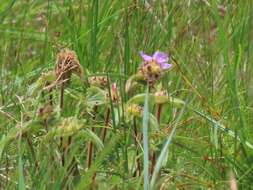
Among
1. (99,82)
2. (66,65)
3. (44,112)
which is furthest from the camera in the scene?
(99,82)

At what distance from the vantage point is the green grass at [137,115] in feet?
4.91

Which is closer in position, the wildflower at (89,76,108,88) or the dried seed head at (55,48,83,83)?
the dried seed head at (55,48,83,83)

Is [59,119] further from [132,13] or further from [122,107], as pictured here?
[132,13]

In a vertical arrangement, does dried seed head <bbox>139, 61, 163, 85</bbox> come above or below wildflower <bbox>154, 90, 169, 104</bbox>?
above

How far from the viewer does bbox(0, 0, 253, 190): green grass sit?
150cm

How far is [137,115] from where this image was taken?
1604mm

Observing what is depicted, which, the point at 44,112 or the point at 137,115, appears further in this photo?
the point at 137,115

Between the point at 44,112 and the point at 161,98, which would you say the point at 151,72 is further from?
the point at 44,112

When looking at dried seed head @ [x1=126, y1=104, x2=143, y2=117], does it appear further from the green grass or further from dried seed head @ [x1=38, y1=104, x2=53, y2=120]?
dried seed head @ [x1=38, y1=104, x2=53, y2=120]

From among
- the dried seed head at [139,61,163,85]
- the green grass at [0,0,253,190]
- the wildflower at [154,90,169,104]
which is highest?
the dried seed head at [139,61,163,85]

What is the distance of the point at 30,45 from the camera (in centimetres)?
321

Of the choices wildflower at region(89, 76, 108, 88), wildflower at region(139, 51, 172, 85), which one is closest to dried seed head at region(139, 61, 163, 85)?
wildflower at region(139, 51, 172, 85)

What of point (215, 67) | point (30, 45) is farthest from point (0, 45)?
point (215, 67)

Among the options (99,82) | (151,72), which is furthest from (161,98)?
(99,82)
